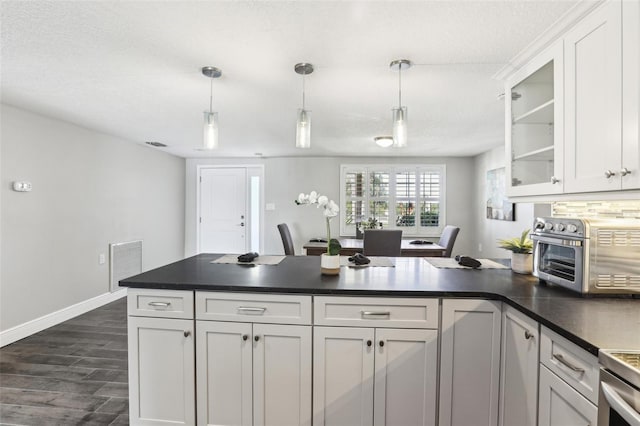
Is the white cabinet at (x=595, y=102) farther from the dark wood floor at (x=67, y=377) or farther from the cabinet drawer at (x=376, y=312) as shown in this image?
the dark wood floor at (x=67, y=377)

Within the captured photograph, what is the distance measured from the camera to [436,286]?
165 centimetres

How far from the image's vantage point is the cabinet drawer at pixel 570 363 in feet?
3.30

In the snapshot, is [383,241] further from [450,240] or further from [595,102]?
[595,102]

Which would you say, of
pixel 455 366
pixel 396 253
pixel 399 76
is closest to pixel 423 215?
pixel 396 253

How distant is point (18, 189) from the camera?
2.99 metres

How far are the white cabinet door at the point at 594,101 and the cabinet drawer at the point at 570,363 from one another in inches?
26.7

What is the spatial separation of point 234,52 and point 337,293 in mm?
1582

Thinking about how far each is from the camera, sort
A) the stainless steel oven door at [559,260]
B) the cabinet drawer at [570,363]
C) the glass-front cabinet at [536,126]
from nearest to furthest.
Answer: the cabinet drawer at [570,363] < the stainless steel oven door at [559,260] < the glass-front cabinet at [536,126]

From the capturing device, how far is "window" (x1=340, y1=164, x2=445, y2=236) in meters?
5.93

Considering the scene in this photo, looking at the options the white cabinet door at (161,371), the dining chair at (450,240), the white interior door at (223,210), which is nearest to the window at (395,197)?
the dining chair at (450,240)

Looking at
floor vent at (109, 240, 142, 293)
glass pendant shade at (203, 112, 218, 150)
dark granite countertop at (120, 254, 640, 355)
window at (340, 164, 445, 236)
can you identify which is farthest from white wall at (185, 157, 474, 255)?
glass pendant shade at (203, 112, 218, 150)

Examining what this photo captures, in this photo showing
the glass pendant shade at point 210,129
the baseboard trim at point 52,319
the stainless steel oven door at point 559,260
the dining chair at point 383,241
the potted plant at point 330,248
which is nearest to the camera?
the stainless steel oven door at point 559,260

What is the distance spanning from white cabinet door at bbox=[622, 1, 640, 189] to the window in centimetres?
471

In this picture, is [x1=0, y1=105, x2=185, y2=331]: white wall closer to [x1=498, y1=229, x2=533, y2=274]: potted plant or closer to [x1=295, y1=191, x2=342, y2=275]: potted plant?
[x1=295, y1=191, x2=342, y2=275]: potted plant
